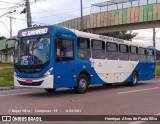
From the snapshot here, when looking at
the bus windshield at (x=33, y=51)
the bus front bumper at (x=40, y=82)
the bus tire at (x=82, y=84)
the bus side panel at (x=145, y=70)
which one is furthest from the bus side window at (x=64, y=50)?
the bus side panel at (x=145, y=70)

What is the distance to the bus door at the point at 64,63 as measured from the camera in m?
14.8

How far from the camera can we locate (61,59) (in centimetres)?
1502

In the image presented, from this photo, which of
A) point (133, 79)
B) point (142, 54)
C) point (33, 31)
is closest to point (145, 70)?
point (142, 54)

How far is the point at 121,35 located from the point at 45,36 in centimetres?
5923

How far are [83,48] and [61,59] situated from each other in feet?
6.30

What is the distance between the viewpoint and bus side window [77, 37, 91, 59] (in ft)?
53.5

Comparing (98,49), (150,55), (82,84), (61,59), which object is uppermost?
(98,49)

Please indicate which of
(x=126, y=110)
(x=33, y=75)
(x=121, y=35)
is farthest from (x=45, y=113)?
(x=121, y=35)

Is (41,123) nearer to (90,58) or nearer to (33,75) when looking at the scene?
(33,75)

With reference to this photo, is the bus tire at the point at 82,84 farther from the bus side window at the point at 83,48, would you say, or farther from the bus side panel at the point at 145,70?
the bus side panel at the point at 145,70

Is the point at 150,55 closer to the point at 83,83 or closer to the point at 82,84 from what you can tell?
the point at 83,83

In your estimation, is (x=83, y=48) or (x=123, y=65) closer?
(x=83, y=48)

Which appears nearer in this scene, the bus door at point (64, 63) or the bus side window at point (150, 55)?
the bus door at point (64, 63)

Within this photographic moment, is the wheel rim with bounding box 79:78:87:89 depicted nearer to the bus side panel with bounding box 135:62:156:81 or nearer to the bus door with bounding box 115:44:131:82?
the bus door with bounding box 115:44:131:82
